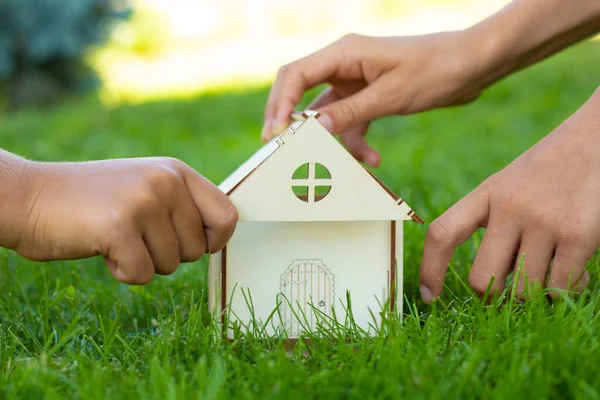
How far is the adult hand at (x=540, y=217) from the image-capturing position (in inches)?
54.9

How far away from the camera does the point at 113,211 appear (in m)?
1.18

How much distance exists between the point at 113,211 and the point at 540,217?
77 cm

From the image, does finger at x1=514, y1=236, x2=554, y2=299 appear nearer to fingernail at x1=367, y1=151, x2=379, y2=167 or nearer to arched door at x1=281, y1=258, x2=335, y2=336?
arched door at x1=281, y1=258, x2=335, y2=336

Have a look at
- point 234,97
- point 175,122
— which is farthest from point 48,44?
point 175,122

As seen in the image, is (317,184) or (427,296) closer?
(317,184)

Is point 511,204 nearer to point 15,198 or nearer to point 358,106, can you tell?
point 358,106

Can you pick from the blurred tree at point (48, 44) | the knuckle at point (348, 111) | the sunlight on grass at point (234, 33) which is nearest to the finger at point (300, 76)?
the knuckle at point (348, 111)

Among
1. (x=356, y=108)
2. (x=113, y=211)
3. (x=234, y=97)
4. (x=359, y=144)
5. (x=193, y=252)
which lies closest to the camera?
(x=113, y=211)

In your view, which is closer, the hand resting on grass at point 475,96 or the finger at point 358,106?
the hand resting on grass at point 475,96

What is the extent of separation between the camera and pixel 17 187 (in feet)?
4.06

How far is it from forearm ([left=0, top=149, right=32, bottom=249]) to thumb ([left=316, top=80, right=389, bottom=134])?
77cm

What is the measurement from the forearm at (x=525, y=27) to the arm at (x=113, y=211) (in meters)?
0.90

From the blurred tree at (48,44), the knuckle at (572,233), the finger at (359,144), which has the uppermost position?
the blurred tree at (48,44)

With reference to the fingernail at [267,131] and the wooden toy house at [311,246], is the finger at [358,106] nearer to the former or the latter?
the fingernail at [267,131]
